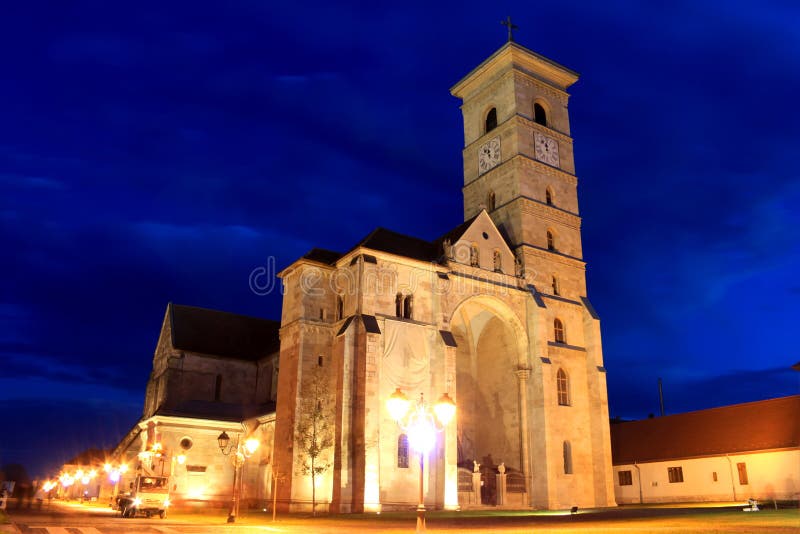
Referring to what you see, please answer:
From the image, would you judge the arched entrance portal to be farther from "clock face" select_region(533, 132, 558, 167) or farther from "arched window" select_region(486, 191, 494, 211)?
"clock face" select_region(533, 132, 558, 167)

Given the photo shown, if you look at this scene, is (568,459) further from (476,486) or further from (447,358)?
(447,358)

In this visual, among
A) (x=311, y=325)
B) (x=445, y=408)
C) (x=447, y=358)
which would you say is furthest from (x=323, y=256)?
(x=445, y=408)

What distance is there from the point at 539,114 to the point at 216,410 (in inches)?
1331

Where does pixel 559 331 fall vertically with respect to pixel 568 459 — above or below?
above

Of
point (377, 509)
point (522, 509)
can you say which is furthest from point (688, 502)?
point (377, 509)

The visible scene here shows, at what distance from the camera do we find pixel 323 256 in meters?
42.7

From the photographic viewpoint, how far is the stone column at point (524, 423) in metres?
40.7

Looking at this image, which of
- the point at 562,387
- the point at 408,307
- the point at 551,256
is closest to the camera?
the point at 408,307

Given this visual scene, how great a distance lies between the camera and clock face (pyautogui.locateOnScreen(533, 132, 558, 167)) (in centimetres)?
4962

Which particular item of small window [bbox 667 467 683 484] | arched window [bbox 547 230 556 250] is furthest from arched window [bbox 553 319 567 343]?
small window [bbox 667 467 683 484]

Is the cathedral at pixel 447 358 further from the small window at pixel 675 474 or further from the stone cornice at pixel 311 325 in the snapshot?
the small window at pixel 675 474

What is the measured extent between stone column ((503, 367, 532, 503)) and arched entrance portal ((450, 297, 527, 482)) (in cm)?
29

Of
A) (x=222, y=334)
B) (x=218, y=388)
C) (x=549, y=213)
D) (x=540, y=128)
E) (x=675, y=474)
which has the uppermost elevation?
(x=540, y=128)

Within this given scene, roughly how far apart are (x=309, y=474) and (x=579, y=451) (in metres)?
18.0
